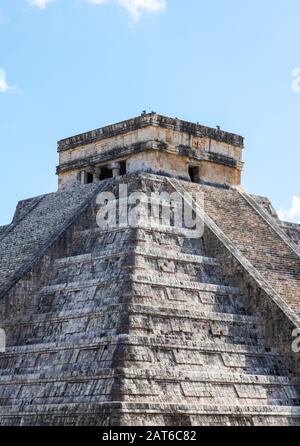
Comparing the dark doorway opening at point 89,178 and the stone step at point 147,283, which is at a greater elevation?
the dark doorway opening at point 89,178

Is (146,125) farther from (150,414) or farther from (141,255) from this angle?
(150,414)

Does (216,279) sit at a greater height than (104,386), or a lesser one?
greater

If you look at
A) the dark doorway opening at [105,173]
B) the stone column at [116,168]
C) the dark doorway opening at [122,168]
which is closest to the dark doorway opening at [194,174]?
the dark doorway opening at [122,168]

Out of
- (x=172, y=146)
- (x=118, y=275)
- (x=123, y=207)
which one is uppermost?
(x=172, y=146)

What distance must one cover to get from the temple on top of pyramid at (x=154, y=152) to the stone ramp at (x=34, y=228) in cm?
87

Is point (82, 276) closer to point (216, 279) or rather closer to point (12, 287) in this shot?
point (12, 287)

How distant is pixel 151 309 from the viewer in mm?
16234

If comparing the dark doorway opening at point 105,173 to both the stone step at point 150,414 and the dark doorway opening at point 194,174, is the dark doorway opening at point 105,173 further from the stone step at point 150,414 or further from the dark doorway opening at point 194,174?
the stone step at point 150,414

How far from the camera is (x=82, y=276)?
17812mm

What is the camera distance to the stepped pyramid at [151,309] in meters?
15.2

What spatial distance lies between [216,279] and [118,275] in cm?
224

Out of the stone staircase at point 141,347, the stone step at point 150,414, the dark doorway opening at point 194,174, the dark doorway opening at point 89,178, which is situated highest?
the dark doorway opening at point 89,178
